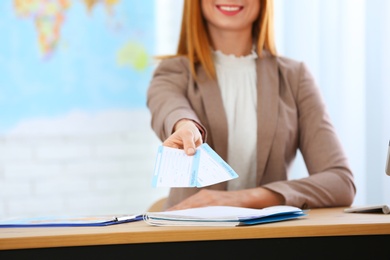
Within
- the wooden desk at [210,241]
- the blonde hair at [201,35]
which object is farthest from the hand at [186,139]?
the blonde hair at [201,35]

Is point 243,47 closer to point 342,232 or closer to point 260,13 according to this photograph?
point 260,13

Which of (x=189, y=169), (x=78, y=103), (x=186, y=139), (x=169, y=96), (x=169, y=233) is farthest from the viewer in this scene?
(x=78, y=103)

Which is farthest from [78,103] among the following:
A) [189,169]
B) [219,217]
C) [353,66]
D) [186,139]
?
[219,217]

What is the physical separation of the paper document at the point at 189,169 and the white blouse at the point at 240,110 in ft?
2.05

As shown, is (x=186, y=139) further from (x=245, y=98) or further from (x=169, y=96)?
(x=245, y=98)

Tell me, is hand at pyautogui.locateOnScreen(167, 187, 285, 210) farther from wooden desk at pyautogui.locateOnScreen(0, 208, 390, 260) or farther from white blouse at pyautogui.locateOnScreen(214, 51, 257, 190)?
wooden desk at pyautogui.locateOnScreen(0, 208, 390, 260)

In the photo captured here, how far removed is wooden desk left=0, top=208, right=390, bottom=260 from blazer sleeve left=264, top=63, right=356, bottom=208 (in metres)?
0.55

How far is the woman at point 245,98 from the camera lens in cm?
221

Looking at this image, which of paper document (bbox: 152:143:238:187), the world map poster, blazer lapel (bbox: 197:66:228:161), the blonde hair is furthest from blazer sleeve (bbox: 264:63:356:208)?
the world map poster

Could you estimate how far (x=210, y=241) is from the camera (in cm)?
135

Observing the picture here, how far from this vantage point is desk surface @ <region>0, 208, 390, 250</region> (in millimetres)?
1309

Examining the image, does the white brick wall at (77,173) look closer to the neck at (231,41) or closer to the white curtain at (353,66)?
the white curtain at (353,66)

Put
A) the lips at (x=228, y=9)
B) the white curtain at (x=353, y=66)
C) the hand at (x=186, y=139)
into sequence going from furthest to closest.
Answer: the white curtain at (x=353, y=66), the lips at (x=228, y=9), the hand at (x=186, y=139)

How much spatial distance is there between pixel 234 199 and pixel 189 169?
39 cm
